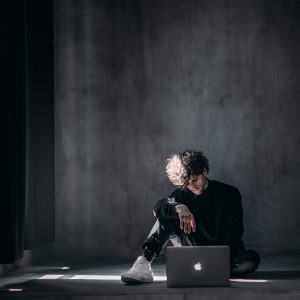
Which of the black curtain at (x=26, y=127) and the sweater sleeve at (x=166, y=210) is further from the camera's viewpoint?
the black curtain at (x=26, y=127)

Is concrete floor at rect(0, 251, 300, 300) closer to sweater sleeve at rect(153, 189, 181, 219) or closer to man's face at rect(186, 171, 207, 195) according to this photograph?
sweater sleeve at rect(153, 189, 181, 219)

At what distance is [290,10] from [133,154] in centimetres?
164

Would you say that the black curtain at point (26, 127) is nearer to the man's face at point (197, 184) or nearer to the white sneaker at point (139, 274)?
the white sneaker at point (139, 274)

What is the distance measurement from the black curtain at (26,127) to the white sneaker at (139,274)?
0.71m

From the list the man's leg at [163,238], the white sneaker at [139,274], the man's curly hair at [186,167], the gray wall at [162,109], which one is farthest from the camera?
the gray wall at [162,109]

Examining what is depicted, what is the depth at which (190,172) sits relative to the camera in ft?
10.5

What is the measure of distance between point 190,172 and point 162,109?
131cm

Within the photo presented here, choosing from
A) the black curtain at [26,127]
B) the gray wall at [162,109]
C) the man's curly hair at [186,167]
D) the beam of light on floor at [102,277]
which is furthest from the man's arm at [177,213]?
the gray wall at [162,109]

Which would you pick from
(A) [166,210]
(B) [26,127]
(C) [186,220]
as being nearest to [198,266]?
(C) [186,220]

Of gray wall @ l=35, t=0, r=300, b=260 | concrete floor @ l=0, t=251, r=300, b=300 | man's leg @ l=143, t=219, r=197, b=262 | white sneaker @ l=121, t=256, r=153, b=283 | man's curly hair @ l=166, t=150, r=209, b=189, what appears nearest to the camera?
concrete floor @ l=0, t=251, r=300, b=300

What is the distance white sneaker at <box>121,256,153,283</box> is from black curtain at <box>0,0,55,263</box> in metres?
0.71

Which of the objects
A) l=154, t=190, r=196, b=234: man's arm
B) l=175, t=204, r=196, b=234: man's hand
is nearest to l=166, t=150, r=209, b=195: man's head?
l=154, t=190, r=196, b=234: man's arm

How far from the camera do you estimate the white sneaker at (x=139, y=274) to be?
2.98 meters

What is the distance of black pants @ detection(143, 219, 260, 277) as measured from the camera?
10.1ft
